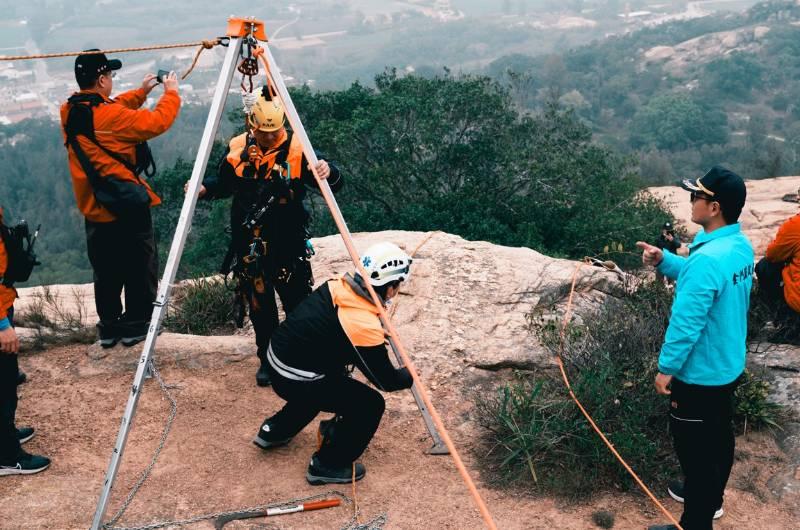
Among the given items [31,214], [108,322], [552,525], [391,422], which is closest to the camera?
[552,525]

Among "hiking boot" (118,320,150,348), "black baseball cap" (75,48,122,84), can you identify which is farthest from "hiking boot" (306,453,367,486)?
"black baseball cap" (75,48,122,84)

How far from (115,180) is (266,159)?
115 centimetres

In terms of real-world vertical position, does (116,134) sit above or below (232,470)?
above

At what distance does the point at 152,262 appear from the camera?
5.79 meters

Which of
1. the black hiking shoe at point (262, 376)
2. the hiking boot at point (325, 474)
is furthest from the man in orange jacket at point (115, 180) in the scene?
the hiking boot at point (325, 474)

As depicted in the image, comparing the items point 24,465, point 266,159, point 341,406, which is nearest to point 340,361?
point 341,406

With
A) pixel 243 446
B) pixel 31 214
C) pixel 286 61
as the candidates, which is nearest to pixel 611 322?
pixel 243 446

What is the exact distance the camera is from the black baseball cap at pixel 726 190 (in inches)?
149

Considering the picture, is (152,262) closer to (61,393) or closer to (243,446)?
(61,393)

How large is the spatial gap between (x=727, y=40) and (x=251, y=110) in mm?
83368

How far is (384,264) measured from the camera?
4.17 meters

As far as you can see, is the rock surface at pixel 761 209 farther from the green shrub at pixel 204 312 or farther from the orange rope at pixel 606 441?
the green shrub at pixel 204 312

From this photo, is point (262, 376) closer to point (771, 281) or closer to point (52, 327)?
point (52, 327)

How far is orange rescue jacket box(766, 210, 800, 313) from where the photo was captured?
542 centimetres
